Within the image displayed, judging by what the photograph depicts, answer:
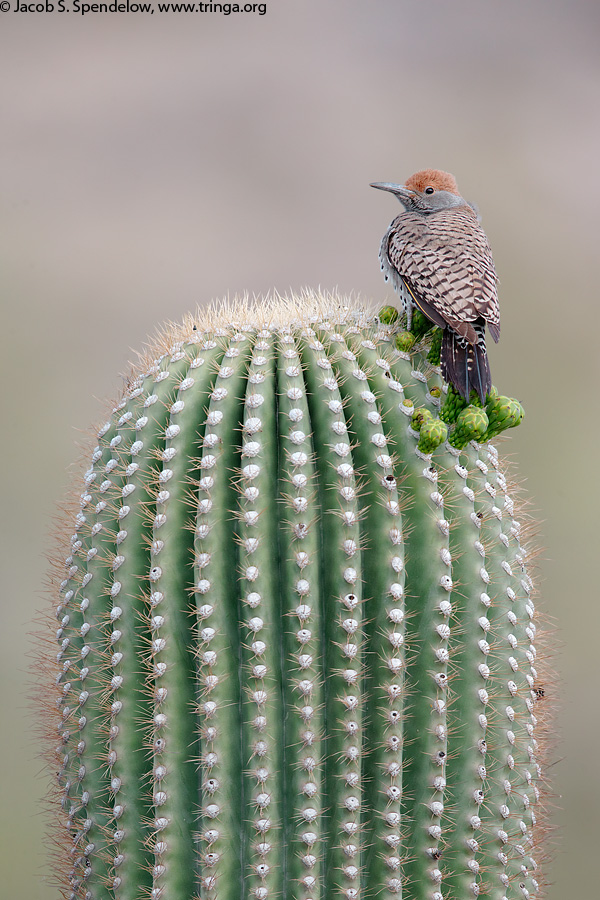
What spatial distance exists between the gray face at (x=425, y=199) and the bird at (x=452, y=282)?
0.02 metres

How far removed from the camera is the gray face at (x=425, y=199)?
78 centimetres

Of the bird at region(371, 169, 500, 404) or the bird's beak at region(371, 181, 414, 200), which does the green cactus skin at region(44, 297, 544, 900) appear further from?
the bird's beak at region(371, 181, 414, 200)

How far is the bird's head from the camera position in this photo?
78cm

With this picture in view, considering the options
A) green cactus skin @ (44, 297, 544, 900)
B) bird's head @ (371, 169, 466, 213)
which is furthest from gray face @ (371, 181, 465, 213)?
green cactus skin @ (44, 297, 544, 900)

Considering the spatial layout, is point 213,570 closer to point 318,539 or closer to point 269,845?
point 318,539

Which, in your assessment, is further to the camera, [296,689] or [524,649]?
[524,649]

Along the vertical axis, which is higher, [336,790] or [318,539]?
[318,539]

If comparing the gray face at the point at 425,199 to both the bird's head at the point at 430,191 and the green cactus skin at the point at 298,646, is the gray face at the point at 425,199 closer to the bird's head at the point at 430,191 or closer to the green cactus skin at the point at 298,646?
the bird's head at the point at 430,191

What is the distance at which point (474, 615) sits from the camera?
26.5 inches

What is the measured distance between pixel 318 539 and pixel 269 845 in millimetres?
234

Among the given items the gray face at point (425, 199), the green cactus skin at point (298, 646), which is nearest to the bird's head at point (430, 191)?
Result: the gray face at point (425, 199)

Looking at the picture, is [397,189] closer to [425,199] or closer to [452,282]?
[425,199]

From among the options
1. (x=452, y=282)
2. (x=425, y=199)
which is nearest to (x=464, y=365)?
(x=452, y=282)

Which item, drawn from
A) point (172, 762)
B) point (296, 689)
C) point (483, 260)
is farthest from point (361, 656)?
point (483, 260)
